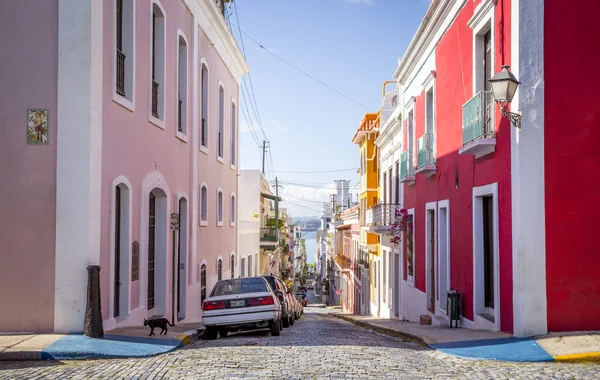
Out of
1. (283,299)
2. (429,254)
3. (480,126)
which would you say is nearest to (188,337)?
(283,299)

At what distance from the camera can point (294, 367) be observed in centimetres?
816

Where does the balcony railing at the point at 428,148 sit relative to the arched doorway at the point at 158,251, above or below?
above

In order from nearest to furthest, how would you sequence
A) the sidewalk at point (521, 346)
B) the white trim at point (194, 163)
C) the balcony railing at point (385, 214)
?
the sidewalk at point (521, 346) < the white trim at point (194, 163) < the balcony railing at point (385, 214)

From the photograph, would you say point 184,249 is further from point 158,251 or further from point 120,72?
point 120,72

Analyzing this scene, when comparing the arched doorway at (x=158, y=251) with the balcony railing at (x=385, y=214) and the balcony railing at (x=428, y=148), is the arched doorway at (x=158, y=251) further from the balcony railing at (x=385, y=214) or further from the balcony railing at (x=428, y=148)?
the balcony railing at (x=385, y=214)

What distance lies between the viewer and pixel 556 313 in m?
9.92

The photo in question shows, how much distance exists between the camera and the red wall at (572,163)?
32.7 ft

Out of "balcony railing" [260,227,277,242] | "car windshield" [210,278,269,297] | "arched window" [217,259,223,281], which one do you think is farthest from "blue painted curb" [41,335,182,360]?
"balcony railing" [260,227,277,242]

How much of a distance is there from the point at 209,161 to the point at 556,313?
45.2ft

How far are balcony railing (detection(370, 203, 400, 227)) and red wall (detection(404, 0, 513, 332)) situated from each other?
17.6ft

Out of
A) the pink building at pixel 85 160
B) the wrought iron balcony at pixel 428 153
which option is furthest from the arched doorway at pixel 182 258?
the wrought iron balcony at pixel 428 153

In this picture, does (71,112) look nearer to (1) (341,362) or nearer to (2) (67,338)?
(2) (67,338)

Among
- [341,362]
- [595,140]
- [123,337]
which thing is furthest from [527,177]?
[123,337]

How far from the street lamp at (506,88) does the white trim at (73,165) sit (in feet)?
20.5
